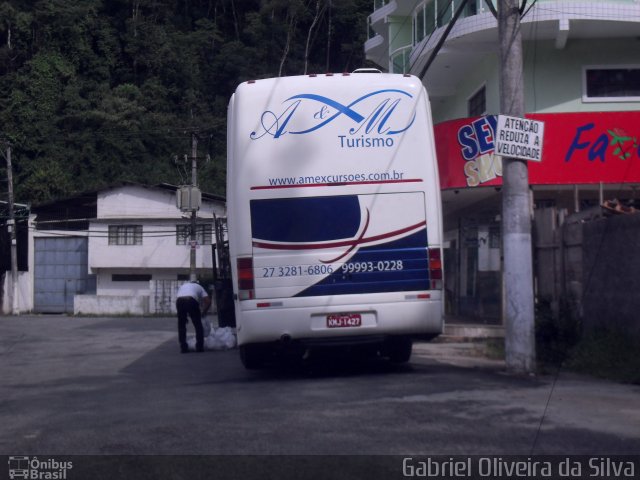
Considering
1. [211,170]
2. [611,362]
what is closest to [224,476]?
[611,362]

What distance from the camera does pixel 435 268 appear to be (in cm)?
1020

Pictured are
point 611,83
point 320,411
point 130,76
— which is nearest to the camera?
point 320,411

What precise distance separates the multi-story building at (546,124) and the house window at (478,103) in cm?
4

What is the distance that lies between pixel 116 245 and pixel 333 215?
114 ft

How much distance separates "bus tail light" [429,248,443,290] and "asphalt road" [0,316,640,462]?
3.62 feet

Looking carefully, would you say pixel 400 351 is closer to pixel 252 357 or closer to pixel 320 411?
pixel 252 357

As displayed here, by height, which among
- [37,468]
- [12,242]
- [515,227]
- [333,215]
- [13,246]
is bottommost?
[37,468]

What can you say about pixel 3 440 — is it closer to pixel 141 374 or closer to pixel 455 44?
pixel 141 374

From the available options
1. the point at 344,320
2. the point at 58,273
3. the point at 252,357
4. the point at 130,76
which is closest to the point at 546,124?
the point at 344,320

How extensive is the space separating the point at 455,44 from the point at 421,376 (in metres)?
10.4

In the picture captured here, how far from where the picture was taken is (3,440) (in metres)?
7.07

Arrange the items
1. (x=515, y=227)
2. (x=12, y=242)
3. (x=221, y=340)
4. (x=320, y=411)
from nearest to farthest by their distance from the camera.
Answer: (x=320, y=411) → (x=515, y=227) → (x=221, y=340) → (x=12, y=242)

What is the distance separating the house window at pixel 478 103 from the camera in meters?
19.6

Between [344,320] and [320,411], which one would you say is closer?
[320,411]
